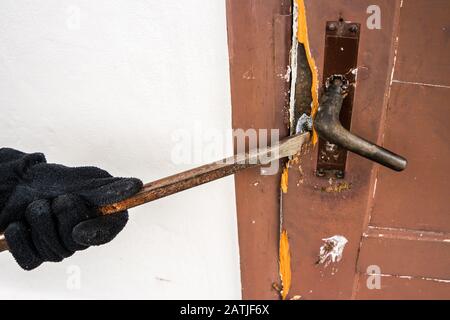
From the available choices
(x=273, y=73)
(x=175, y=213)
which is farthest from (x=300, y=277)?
(x=273, y=73)

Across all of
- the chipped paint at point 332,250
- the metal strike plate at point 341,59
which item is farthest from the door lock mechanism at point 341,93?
the chipped paint at point 332,250

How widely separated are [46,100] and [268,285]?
→ 0.58 m

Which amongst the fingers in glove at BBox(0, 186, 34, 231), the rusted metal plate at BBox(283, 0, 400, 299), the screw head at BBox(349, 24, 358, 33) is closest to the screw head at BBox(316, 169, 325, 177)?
the rusted metal plate at BBox(283, 0, 400, 299)

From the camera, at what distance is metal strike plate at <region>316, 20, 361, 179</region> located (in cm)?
65

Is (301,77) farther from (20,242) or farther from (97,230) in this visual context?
(20,242)

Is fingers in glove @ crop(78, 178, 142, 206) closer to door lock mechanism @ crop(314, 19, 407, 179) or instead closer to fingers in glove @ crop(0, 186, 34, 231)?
fingers in glove @ crop(0, 186, 34, 231)

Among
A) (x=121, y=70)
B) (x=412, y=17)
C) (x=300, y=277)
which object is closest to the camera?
(x=412, y=17)

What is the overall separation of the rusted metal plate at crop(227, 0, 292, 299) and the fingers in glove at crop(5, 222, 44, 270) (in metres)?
0.37

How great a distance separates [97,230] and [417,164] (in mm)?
559

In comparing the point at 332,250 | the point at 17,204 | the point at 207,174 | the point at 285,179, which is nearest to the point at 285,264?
the point at 332,250

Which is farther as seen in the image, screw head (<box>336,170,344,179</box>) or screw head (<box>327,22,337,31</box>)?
screw head (<box>336,170,344,179</box>)

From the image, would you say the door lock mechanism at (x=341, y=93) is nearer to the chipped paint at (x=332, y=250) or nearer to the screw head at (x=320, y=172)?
the screw head at (x=320, y=172)
